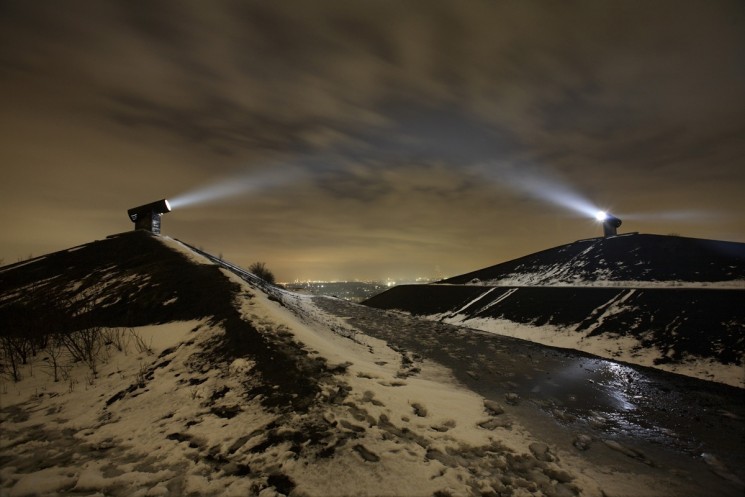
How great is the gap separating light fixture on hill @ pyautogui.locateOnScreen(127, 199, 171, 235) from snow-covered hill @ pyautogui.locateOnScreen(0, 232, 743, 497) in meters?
9.19

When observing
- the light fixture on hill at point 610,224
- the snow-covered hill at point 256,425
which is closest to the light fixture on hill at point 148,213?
the snow-covered hill at point 256,425

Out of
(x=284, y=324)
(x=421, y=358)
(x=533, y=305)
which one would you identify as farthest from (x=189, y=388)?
(x=533, y=305)

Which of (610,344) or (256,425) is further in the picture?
(610,344)

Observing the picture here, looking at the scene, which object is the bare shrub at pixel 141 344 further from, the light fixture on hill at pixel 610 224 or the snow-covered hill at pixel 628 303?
the light fixture on hill at pixel 610 224

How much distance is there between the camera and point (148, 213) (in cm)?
1845

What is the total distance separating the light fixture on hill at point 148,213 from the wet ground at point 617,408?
15.6 meters

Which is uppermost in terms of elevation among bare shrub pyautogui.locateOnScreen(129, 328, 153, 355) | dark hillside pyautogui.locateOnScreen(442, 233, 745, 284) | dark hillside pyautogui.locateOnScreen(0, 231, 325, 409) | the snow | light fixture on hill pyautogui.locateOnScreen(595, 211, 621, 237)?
light fixture on hill pyautogui.locateOnScreen(595, 211, 621, 237)

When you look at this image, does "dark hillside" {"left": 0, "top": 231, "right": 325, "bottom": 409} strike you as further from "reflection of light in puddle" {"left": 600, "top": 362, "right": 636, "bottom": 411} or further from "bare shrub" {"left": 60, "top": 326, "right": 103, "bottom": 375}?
"reflection of light in puddle" {"left": 600, "top": 362, "right": 636, "bottom": 411}

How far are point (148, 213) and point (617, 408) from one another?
72.8ft

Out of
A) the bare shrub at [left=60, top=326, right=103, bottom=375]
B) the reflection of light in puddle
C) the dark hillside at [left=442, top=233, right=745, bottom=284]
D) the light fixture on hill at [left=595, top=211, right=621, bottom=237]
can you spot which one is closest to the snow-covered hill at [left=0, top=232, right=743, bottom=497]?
the bare shrub at [left=60, top=326, right=103, bottom=375]

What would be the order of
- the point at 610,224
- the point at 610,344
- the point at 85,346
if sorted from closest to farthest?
1. the point at 85,346
2. the point at 610,344
3. the point at 610,224

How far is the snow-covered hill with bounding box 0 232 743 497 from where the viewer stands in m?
4.26

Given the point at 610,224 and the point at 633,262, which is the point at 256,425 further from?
the point at 610,224

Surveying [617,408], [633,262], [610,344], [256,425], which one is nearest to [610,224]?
[633,262]
